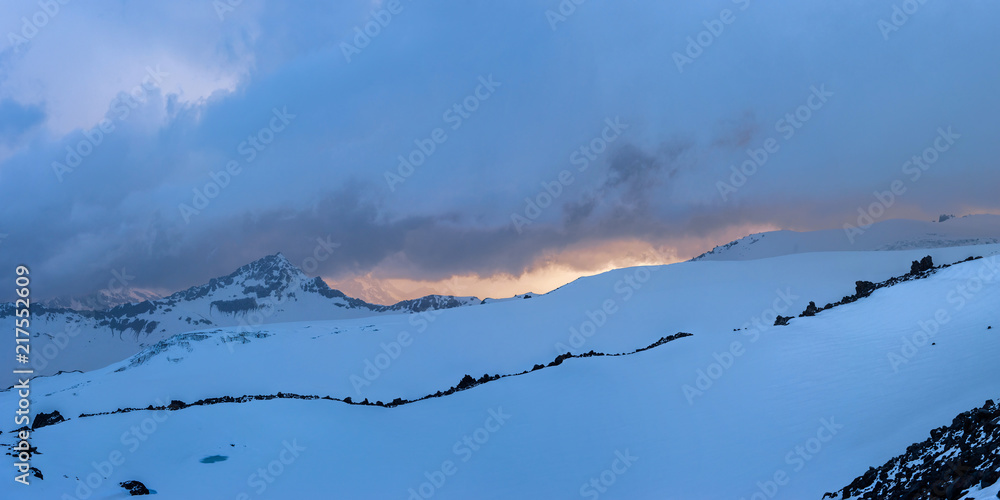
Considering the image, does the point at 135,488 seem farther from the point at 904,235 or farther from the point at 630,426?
the point at 904,235

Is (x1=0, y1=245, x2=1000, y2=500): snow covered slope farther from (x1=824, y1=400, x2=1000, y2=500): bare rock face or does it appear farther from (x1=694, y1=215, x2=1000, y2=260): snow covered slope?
(x1=694, y1=215, x2=1000, y2=260): snow covered slope

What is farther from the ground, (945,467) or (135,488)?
(135,488)

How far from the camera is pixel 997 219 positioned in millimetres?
164000

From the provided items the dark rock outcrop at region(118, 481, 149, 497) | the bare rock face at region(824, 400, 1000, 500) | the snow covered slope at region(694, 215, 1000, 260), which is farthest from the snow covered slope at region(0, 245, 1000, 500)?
the snow covered slope at region(694, 215, 1000, 260)

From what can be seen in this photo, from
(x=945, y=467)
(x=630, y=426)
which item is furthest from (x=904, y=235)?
(x=945, y=467)

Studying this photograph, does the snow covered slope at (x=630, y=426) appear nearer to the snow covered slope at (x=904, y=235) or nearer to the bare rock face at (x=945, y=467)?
the bare rock face at (x=945, y=467)

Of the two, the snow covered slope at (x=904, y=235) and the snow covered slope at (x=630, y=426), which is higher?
the snow covered slope at (x=904, y=235)

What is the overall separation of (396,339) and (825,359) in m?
51.2

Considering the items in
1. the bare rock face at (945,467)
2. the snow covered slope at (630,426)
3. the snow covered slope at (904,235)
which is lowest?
the bare rock face at (945,467)

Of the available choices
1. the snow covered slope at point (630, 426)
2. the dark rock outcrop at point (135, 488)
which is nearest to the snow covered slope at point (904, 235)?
the snow covered slope at point (630, 426)

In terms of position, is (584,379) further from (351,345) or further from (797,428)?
(351,345)

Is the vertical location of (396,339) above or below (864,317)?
above

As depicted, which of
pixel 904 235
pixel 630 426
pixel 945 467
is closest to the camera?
pixel 945 467

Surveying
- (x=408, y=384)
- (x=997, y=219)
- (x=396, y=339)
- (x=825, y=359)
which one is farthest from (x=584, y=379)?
(x=997, y=219)
